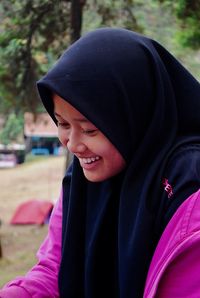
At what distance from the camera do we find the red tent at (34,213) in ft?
44.3

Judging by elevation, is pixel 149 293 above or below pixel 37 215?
above

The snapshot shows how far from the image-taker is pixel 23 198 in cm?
1877

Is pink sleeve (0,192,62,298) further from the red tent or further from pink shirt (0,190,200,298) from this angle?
the red tent

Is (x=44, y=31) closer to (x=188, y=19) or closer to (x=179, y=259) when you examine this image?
(x=188, y=19)

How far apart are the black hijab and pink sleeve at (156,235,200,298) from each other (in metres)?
0.10

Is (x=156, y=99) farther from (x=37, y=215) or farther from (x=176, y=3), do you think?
(x=37, y=215)

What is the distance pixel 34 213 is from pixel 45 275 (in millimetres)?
12415

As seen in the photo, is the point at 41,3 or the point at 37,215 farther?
the point at 37,215

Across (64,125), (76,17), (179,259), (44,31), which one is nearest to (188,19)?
(76,17)

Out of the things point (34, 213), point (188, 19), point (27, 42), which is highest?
point (188, 19)

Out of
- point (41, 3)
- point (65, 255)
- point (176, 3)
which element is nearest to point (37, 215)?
point (41, 3)

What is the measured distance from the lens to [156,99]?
133 cm

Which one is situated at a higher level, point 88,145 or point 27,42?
point 88,145

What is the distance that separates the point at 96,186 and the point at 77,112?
10.6 inches
